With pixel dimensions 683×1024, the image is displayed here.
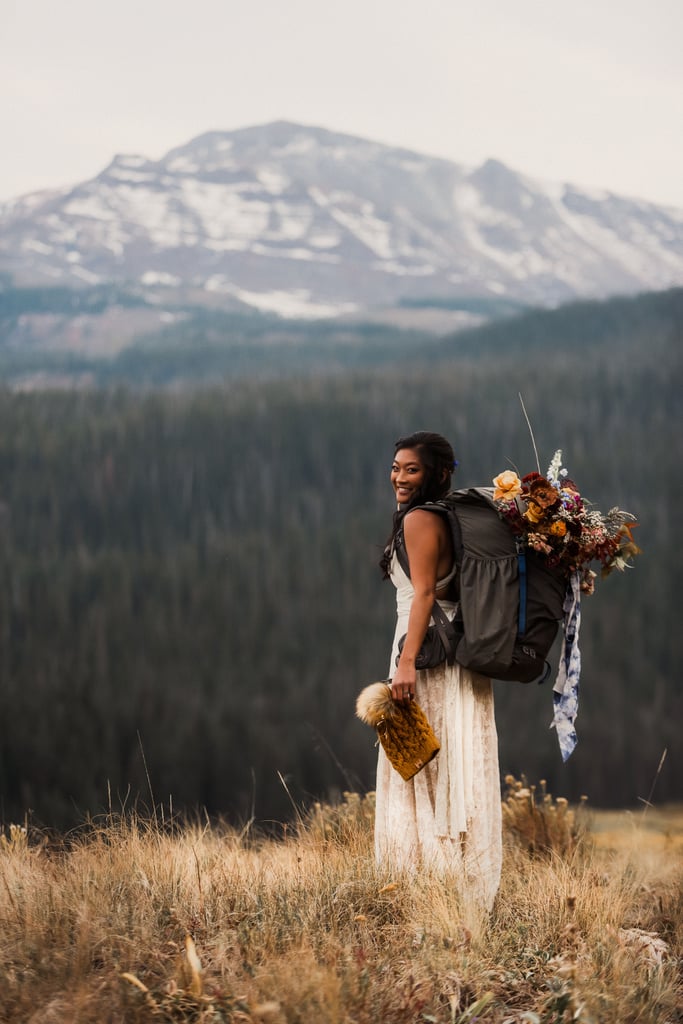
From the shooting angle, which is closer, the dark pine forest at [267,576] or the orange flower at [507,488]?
the orange flower at [507,488]

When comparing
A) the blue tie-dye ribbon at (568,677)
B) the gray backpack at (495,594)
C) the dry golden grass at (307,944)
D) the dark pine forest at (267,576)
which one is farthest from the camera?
the dark pine forest at (267,576)

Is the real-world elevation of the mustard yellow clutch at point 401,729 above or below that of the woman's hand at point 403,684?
below

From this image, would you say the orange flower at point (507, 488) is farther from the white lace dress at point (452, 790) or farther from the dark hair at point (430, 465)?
the white lace dress at point (452, 790)

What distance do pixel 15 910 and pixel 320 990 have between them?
1.60 m

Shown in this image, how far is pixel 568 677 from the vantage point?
5594 millimetres

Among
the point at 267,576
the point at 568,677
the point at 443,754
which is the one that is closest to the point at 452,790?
the point at 443,754

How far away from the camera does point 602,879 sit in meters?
6.81

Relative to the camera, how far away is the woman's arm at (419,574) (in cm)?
515

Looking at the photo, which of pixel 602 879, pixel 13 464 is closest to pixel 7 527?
pixel 13 464

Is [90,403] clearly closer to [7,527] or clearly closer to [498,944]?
[7,527]

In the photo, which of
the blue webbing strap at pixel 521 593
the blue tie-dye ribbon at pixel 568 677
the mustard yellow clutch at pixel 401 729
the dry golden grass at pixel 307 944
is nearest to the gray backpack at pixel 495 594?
the blue webbing strap at pixel 521 593

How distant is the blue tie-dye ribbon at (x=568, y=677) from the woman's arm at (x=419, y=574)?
0.64 meters

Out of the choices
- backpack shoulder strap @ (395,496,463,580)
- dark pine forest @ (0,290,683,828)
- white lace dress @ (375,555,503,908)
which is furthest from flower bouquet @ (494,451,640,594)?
dark pine forest @ (0,290,683,828)

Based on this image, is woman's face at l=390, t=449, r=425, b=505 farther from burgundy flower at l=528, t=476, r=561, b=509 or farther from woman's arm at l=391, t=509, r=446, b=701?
burgundy flower at l=528, t=476, r=561, b=509
